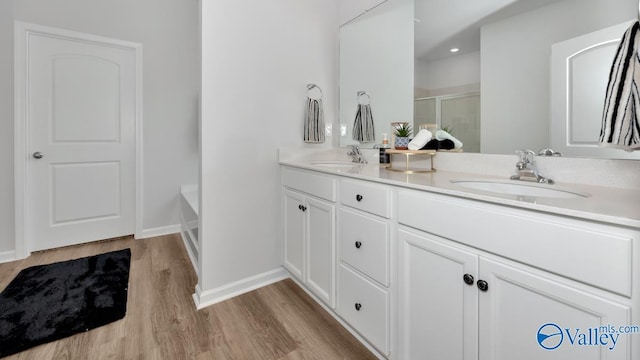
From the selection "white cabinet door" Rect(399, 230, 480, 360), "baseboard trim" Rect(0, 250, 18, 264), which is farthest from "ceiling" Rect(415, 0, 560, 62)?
"baseboard trim" Rect(0, 250, 18, 264)

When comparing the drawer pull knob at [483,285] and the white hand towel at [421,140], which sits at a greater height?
the white hand towel at [421,140]

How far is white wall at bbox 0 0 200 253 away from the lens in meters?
2.62

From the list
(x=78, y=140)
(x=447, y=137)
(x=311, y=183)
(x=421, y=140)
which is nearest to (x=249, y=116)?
(x=311, y=183)

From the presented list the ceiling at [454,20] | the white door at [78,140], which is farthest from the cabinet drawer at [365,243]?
the white door at [78,140]

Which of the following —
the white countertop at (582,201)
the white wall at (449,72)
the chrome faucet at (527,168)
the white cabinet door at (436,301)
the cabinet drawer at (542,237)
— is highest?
the white wall at (449,72)

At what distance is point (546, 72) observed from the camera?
44.6 inches

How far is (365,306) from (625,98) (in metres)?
1.15

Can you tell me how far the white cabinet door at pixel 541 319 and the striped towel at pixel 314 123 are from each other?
1490 millimetres

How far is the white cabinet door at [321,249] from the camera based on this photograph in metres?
1.51

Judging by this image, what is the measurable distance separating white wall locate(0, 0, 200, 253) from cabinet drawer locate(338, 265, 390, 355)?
97.8 inches

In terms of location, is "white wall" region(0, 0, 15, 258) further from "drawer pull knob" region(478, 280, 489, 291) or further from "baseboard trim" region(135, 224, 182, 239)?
"drawer pull knob" region(478, 280, 489, 291)

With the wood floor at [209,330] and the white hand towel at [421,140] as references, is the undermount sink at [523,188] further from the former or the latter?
the wood floor at [209,330]

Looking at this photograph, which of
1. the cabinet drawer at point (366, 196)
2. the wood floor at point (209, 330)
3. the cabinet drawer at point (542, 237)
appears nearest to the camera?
the cabinet drawer at point (542, 237)

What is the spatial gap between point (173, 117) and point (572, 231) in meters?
3.41
